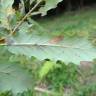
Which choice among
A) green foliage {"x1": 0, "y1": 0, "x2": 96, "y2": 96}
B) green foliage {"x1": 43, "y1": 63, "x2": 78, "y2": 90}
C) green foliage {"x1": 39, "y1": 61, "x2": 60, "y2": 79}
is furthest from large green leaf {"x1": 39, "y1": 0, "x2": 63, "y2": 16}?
green foliage {"x1": 39, "y1": 61, "x2": 60, "y2": 79}

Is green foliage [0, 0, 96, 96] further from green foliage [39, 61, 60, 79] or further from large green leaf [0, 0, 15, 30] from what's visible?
green foliage [39, 61, 60, 79]

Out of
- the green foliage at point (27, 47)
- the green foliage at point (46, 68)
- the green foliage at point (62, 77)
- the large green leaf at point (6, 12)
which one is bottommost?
the green foliage at point (62, 77)

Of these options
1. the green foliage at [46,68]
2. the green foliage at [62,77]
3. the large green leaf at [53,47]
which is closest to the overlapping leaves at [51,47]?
the large green leaf at [53,47]

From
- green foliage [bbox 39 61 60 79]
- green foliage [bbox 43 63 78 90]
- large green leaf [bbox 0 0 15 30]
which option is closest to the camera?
large green leaf [bbox 0 0 15 30]

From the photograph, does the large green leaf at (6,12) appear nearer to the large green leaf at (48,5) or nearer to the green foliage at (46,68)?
the large green leaf at (48,5)

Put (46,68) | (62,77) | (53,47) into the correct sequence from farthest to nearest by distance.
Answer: (46,68), (62,77), (53,47)

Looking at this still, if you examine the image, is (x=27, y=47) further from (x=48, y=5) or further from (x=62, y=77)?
(x=62, y=77)

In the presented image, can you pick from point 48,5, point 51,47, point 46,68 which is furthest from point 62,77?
point 51,47

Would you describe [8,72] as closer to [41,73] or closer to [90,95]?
[90,95]

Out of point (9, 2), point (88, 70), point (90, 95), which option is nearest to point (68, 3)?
point (88, 70)
